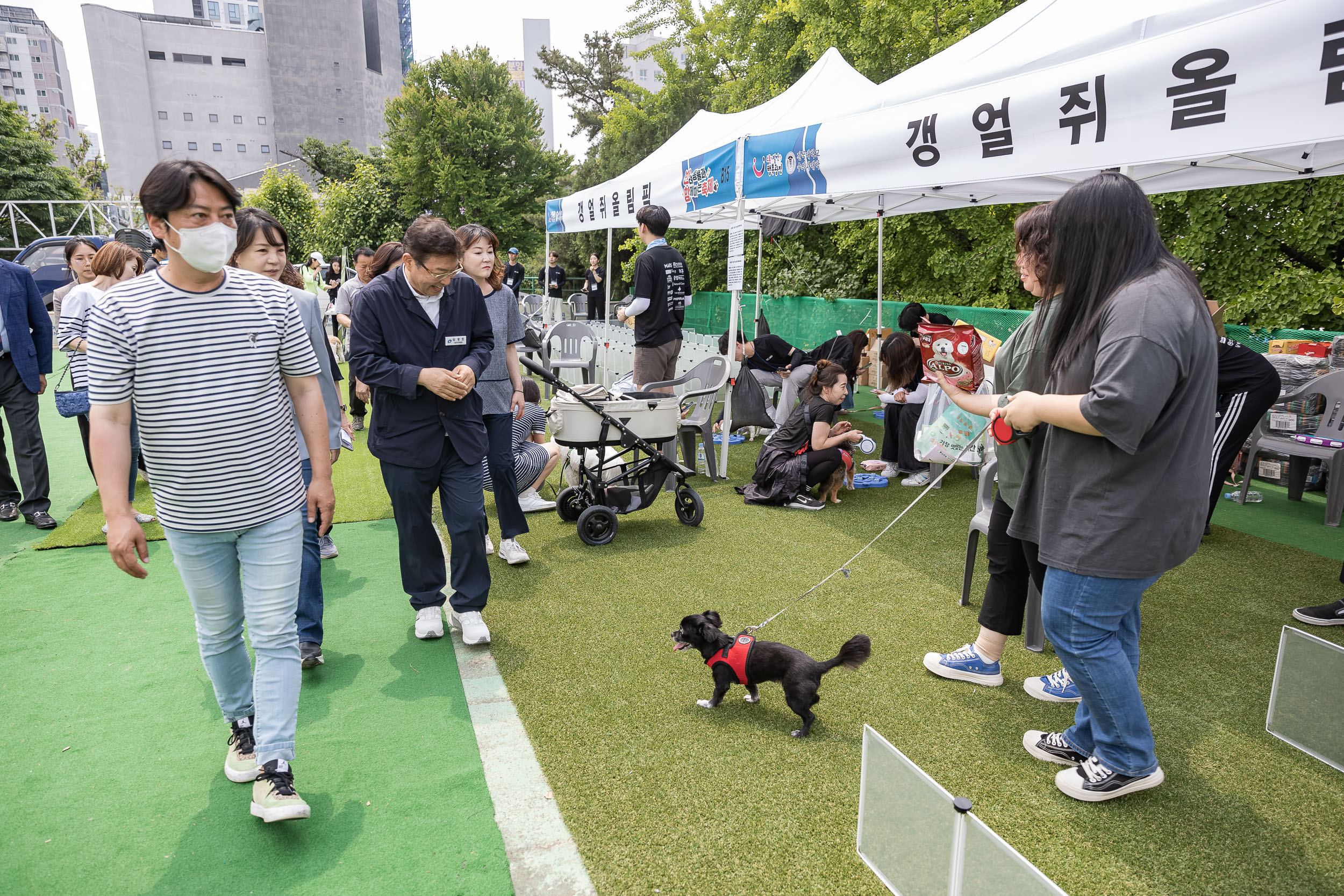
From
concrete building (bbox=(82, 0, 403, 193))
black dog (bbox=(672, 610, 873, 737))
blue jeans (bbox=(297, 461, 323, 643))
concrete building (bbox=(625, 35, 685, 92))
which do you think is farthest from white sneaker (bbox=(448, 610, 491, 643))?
concrete building (bbox=(82, 0, 403, 193))

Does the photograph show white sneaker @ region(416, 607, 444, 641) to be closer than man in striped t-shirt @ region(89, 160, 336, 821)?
No

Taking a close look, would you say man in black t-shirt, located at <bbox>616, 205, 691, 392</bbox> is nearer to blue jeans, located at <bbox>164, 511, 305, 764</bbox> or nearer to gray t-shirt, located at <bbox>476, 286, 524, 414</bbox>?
gray t-shirt, located at <bbox>476, 286, 524, 414</bbox>

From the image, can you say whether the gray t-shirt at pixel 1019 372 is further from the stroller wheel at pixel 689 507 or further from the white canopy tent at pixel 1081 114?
the stroller wheel at pixel 689 507

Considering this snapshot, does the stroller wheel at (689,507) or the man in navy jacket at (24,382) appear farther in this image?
the stroller wheel at (689,507)

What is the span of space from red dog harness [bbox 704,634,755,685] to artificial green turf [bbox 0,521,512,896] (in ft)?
3.13

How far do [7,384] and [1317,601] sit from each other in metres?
8.09

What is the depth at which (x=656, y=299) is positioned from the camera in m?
6.12

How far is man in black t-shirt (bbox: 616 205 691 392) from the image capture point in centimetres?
604

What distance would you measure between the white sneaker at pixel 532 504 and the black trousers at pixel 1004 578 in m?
3.47

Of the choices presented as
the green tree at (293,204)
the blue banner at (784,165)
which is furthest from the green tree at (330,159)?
the blue banner at (784,165)

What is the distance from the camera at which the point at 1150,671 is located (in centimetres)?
338

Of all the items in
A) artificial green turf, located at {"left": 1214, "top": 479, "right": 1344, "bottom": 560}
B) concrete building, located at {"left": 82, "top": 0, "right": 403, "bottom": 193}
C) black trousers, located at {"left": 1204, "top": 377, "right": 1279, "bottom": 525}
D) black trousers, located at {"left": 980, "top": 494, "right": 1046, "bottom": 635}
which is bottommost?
artificial green turf, located at {"left": 1214, "top": 479, "right": 1344, "bottom": 560}

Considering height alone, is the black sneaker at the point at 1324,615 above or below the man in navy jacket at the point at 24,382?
below

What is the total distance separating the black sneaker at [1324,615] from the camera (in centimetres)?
379
